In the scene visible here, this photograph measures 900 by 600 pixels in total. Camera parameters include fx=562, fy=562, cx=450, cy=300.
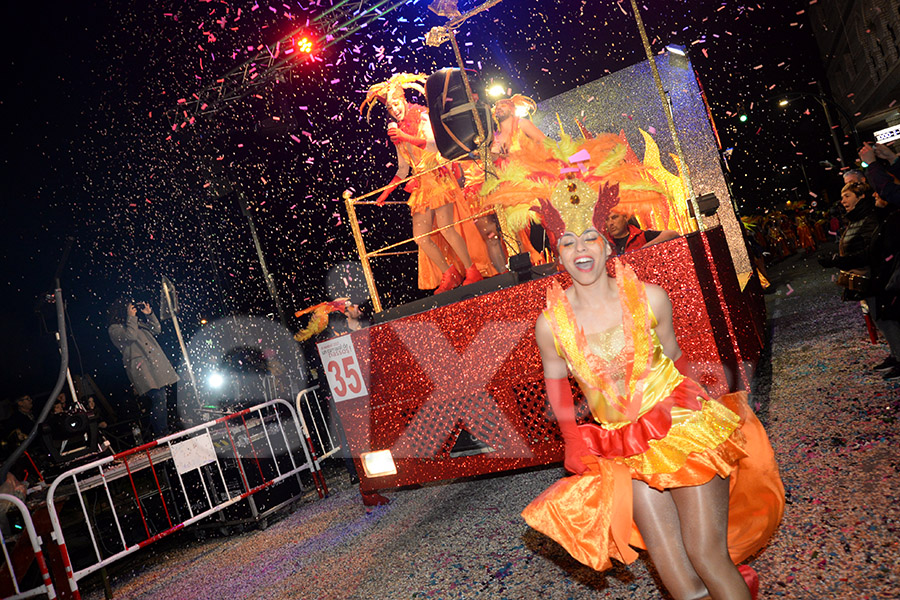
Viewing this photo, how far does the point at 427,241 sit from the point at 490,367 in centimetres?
352

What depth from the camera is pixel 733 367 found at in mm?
3711

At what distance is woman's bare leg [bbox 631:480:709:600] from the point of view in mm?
2068

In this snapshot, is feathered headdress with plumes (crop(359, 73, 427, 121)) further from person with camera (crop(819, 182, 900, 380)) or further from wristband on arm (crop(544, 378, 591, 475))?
wristband on arm (crop(544, 378, 591, 475))

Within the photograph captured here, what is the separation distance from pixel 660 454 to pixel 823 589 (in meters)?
1.04

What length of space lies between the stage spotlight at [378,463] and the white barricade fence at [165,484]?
5.71 feet

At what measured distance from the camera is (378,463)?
208 inches

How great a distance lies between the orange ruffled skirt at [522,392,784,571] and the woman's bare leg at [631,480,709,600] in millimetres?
56

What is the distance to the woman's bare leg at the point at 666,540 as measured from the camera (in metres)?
2.07

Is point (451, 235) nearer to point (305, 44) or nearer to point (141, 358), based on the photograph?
point (141, 358)

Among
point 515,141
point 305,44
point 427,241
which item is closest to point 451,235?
point 427,241

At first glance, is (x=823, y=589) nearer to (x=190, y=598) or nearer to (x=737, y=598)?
(x=737, y=598)

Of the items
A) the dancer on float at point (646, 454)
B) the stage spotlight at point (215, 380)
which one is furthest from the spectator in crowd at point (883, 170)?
the stage spotlight at point (215, 380)

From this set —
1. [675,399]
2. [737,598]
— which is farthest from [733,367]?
[737,598]

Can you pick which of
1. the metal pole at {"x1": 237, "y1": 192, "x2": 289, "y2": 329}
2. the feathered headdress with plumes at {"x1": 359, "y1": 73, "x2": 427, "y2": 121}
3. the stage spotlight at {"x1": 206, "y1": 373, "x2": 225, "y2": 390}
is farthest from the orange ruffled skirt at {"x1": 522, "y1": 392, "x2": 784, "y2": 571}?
the stage spotlight at {"x1": 206, "y1": 373, "x2": 225, "y2": 390}
